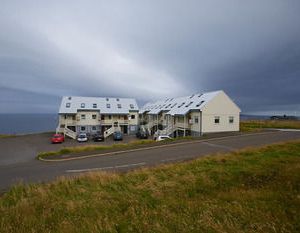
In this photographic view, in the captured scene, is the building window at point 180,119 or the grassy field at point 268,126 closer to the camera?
the grassy field at point 268,126

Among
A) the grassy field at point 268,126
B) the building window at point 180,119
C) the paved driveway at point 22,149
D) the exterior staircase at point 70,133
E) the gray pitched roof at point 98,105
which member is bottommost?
the paved driveway at point 22,149

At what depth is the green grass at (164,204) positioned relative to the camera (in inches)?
157

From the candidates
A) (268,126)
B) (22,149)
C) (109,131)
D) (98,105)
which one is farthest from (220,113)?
(22,149)

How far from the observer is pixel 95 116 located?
144ft

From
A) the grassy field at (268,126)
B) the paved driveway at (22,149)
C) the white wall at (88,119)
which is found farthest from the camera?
the white wall at (88,119)

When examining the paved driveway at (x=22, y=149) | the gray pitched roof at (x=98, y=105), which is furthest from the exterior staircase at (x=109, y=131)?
the paved driveway at (x=22, y=149)

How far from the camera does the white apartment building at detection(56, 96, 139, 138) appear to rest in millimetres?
41500

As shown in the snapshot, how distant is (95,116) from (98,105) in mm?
3160

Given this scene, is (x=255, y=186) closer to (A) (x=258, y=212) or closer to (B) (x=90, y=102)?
(A) (x=258, y=212)

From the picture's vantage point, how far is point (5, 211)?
18.1 feet

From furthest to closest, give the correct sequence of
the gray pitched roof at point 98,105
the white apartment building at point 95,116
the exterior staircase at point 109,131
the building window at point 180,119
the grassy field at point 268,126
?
the gray pitched roof at point 98,105, the white apartment building at point 95,116, the exterior staircase at point 109,131, the building window at point 180,119, the grassy field at point 268,126

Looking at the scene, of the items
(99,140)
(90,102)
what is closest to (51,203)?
(99,140)

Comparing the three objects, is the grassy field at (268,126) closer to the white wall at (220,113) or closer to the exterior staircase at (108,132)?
the white wall at (220,113)

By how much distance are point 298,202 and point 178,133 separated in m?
32.3
